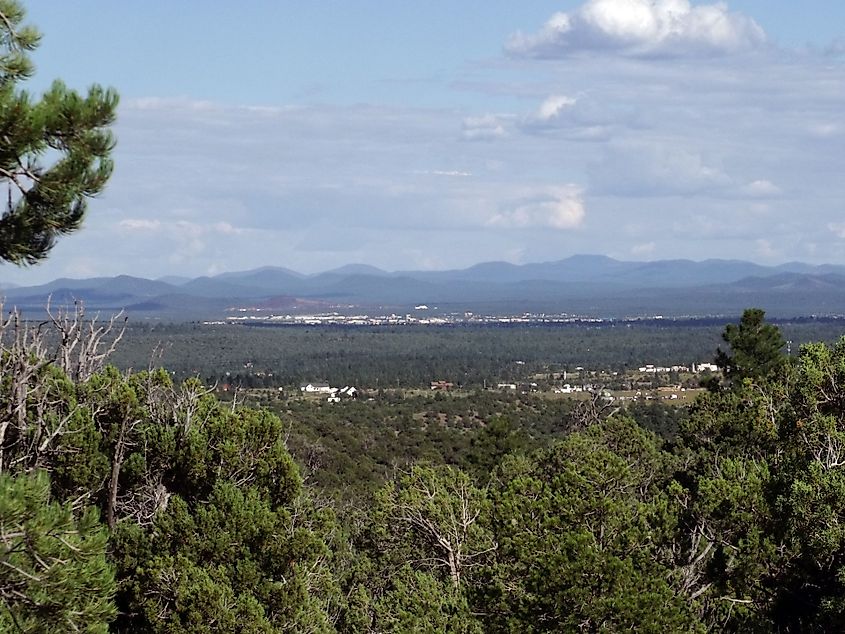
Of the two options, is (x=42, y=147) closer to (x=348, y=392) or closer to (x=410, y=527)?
(x=410, y=527)

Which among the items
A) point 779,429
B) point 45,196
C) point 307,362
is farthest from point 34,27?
point 307,362

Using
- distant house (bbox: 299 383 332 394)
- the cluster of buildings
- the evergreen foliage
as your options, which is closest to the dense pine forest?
the evergreen foliage

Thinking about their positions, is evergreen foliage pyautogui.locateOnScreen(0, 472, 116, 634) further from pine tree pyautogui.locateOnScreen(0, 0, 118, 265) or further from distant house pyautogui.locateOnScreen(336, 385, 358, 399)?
distant house pyautogui.locateOnScreen(336, 385, 358, 399)

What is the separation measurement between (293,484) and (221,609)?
2284mm

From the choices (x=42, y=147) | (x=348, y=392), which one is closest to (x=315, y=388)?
(x=348, y=392)

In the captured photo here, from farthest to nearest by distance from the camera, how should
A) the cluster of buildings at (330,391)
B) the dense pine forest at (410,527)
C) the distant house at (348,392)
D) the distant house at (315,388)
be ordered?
the distant house at (315,388) < the distant house at (348,392) < the cluster of buildings at (330,391) < the dense pine forest at (410,527)

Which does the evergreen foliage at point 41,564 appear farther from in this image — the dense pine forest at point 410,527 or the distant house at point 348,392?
the distant house at point 348,392

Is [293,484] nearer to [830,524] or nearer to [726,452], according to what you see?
[830,524]

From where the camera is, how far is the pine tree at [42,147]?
945cm

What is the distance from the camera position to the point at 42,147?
9.72 metres

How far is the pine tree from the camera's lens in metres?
9.45

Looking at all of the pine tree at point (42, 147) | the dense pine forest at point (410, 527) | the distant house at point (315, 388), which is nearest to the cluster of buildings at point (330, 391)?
the distant house at point (315, 388)

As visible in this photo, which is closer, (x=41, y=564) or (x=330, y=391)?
(x=41, y=564)

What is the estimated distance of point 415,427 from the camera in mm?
62719
